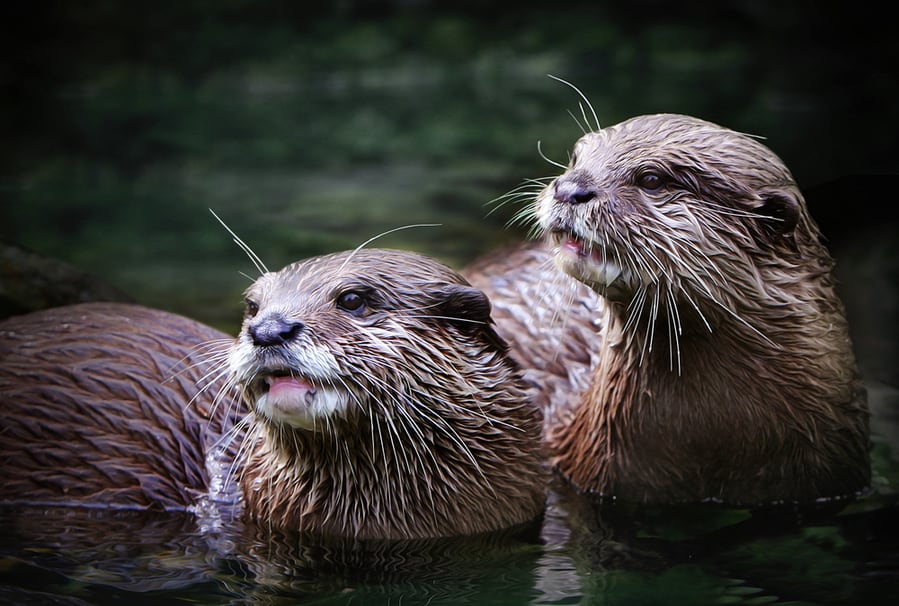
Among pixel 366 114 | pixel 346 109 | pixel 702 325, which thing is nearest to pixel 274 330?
pixel 702 325

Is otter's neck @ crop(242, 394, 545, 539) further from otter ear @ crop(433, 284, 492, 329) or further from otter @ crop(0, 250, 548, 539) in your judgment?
otter ear @ crop(433, 284, 492, 329)

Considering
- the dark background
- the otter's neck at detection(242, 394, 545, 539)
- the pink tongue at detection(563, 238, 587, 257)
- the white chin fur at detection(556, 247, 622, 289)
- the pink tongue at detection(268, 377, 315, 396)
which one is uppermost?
the dark background

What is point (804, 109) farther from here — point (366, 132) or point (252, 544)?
point (252, 544)

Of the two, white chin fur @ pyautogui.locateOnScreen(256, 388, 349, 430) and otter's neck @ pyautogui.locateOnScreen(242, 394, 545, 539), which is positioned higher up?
white chin fur @ pyautogui.locateOnScreen(256, 388, 349, 430)

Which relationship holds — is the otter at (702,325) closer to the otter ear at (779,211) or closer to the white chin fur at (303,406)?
the otter ear at (779,211)

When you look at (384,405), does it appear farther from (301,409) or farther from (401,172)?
(401,172)

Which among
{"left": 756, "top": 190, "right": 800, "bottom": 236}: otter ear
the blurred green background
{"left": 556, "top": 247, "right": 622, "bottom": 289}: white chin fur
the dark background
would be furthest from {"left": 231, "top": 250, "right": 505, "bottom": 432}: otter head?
the blurred green background

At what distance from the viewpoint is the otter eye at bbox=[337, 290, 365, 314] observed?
11.0ft

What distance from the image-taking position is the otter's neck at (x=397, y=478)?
3438mm

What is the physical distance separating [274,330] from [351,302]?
0.30 meters

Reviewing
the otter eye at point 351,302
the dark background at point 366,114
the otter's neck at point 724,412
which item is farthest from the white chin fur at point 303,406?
the dark background at point 366,114

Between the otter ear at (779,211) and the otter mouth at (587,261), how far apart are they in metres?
0.48

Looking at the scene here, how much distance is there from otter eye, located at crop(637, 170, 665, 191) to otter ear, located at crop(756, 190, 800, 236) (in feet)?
0.99

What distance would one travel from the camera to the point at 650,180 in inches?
140
